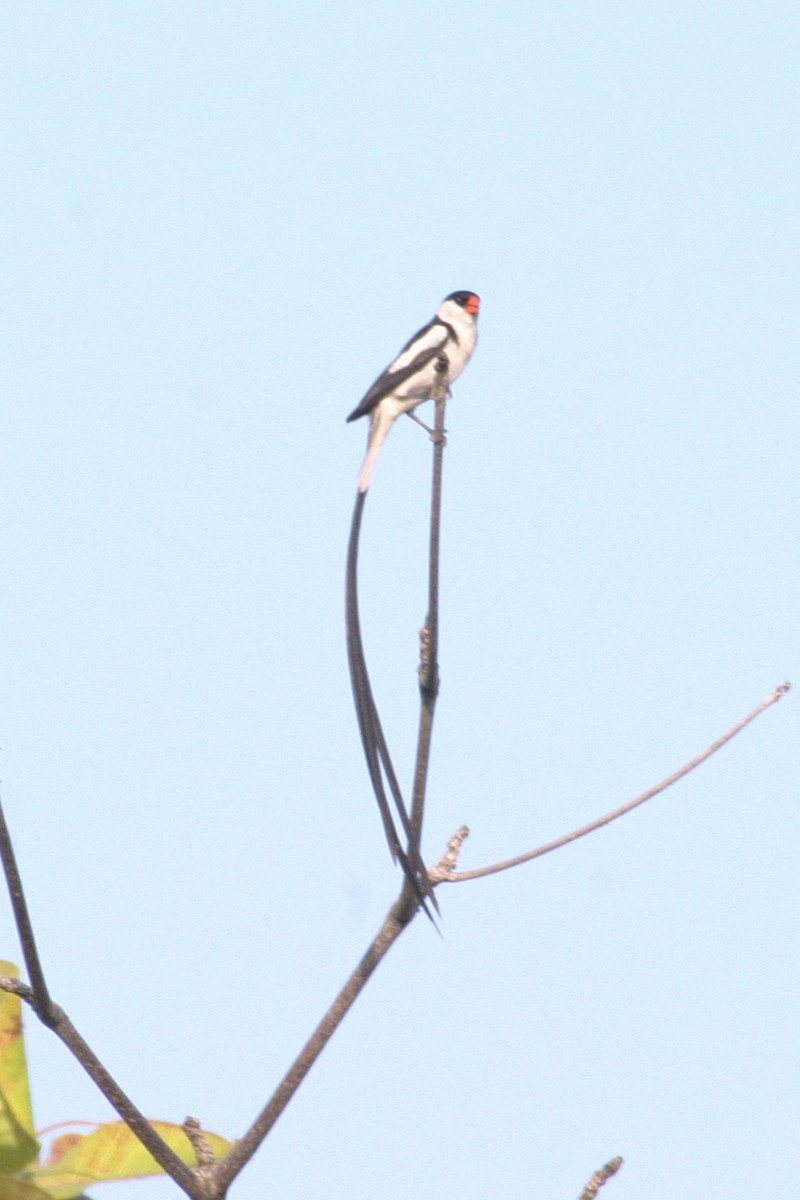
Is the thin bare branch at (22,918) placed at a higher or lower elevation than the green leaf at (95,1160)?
higher

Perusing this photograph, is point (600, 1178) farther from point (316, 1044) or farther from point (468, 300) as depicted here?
point (468, 300)

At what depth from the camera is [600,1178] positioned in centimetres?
146

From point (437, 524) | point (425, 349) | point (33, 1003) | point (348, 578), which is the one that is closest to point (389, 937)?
point (33, 1003)

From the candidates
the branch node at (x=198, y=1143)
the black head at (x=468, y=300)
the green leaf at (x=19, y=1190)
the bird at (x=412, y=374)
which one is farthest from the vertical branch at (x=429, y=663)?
the black head at (x=468, y=300)

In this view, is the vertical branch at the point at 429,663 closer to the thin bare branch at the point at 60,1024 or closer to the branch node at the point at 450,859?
the branch node at the point at 450,859

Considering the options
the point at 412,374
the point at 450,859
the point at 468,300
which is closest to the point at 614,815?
the point at 450,859

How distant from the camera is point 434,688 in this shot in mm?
1861

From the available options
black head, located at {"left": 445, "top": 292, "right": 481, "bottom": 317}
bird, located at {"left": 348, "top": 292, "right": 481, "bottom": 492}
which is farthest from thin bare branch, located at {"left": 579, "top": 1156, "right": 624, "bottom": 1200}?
black head, located at {"left": 445, "top": 292, "right": 481, "bottom": 317}

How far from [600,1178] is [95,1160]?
0.48 m

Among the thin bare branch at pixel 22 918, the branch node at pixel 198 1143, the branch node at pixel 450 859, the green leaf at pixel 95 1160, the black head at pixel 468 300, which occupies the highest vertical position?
the black head at pixel 468 300

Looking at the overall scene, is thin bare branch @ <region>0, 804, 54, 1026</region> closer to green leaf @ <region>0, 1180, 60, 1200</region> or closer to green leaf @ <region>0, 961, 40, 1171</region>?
green leaf @ <region>0, 961, 40, 1171</region>

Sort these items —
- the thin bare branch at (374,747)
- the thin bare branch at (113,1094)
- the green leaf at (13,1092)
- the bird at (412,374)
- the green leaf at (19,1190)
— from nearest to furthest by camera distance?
the green leaf at (19,1190)
the green leaf at (13,1092)
the thin bare branch at (113,1094)
the thin bare branch at (374,747)
the bird at (412,374)

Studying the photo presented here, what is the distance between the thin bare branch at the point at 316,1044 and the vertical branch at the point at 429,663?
0.10 meters

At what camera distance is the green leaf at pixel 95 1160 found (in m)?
1.28
